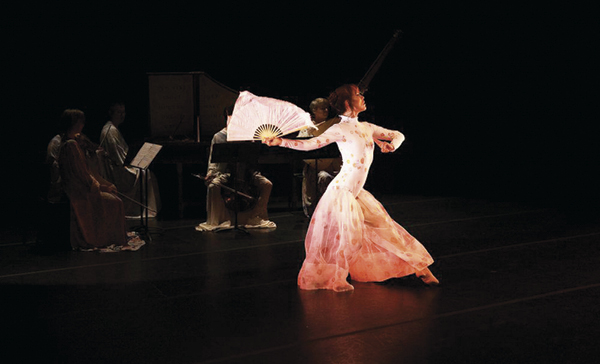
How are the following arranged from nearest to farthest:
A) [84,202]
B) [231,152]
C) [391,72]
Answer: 1. [84,202]
2. [231,152]
3. [391,72]

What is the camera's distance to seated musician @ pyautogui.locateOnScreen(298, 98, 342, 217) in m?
7.40

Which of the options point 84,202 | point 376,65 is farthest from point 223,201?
point 376,65

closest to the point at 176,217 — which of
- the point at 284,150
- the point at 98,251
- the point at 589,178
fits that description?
the point at 284,150

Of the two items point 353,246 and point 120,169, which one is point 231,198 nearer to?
point 120,169

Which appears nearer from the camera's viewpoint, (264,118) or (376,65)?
(264,118)

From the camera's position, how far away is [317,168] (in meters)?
7.45

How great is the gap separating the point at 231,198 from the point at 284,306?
3.06 m

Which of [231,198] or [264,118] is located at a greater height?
[264,118]

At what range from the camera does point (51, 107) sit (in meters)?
8.25

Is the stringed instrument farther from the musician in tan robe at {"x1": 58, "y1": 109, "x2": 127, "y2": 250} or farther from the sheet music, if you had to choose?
the musician in tan robe at {"x1": 58, "y1": 109, "x2": 127, "y2": 250}

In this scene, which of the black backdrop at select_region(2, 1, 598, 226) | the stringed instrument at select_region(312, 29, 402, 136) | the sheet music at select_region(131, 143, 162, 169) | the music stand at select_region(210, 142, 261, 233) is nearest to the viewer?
the stringed instrument at select_region(312, 29, 402, 136)

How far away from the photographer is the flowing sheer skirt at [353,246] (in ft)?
14.1

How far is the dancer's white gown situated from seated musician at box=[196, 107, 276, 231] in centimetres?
261

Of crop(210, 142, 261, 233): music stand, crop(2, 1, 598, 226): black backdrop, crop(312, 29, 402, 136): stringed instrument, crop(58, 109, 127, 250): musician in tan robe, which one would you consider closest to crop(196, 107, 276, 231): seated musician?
crop(210, 142, 261, 233): music stand
